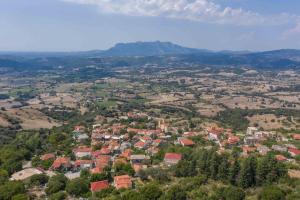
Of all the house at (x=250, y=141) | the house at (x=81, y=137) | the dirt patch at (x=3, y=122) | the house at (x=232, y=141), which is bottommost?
the dirt patch at (x=3, y=122)

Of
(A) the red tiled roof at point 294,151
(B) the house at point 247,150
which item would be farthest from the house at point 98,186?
(A) the red tiled roof at point 294,151

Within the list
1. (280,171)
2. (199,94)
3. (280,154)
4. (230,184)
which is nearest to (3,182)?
(230,184)

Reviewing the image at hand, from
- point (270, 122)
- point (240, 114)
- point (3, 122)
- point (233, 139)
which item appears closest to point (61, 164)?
point (233, 139)

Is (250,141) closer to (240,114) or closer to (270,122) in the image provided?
(270,122)

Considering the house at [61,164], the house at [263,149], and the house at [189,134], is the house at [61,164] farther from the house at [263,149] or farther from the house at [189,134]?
the house at [263,149]

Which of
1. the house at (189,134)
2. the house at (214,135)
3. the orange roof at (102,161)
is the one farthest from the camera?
the house at (189,134)

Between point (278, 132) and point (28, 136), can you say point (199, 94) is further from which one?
point (28, 136)

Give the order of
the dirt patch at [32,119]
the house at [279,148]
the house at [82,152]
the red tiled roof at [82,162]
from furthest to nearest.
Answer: the dirt patch at [32,119] → the house at [279,148] → the house at [82,152] → the red tiled roof at [82,162]
